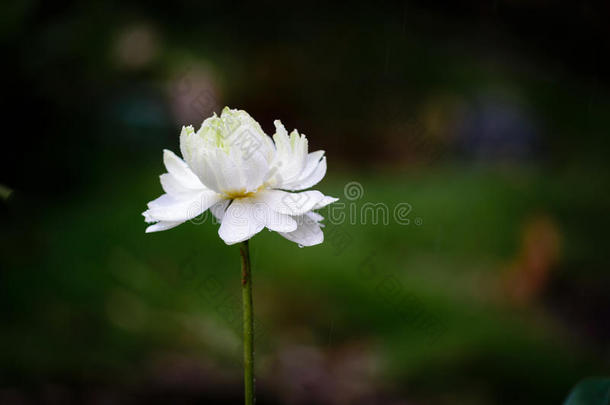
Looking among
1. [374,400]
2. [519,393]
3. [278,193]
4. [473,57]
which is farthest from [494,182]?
[278,193]

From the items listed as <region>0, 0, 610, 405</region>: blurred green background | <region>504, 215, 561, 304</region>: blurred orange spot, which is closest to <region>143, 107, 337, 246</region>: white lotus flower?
<region>0, 0, 610, 405</region>: blurred green background

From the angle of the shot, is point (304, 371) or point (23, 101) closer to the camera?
point (23, 101)

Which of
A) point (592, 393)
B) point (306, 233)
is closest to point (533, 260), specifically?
point (592, 393)

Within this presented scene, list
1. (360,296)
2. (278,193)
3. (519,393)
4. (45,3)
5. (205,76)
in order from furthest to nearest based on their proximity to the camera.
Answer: (205,76) → (360,296) → (519,393) → (45,3) → (278,193)

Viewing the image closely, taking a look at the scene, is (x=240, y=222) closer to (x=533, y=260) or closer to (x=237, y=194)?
(x=237, y=194)

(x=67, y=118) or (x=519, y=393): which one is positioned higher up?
(x=67, y=118)

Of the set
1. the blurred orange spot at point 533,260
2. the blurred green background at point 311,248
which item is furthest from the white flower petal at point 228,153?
the blurred orange spot at point 533,260

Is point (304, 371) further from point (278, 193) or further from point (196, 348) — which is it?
point (278, 193)
